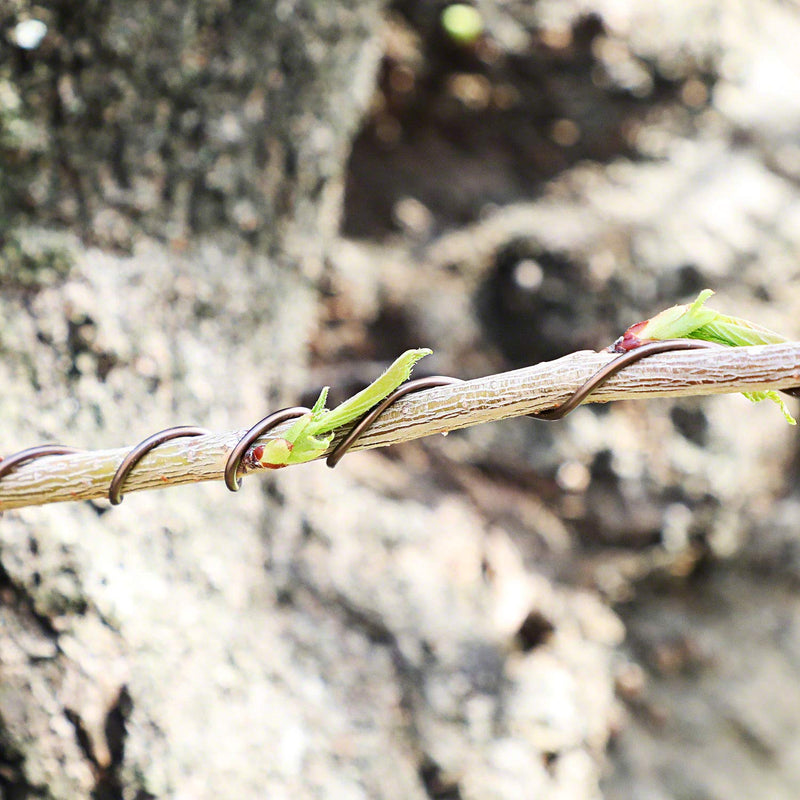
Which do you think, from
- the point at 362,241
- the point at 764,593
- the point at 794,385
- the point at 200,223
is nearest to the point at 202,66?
the point at 200,223

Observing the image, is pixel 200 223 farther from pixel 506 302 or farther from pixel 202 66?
pixel 506 302

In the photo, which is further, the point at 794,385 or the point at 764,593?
the point at 764,593

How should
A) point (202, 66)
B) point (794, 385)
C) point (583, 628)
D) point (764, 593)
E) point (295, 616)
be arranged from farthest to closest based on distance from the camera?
1. point (764, 593)
2. point (583, 628)
3. point (295, 616)
4. point (202, 66)
5. point (794, 385)

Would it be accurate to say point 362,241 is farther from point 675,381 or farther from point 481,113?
point 675,381

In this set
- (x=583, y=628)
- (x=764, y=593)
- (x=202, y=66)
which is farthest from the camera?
Answer: (x=764, y=593)

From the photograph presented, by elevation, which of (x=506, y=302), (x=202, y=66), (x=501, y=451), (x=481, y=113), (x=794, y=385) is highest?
(x=481, y=113)

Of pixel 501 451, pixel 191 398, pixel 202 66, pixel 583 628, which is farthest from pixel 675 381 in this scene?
pixel 583 628

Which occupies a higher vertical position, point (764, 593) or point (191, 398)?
point (191, 398)
